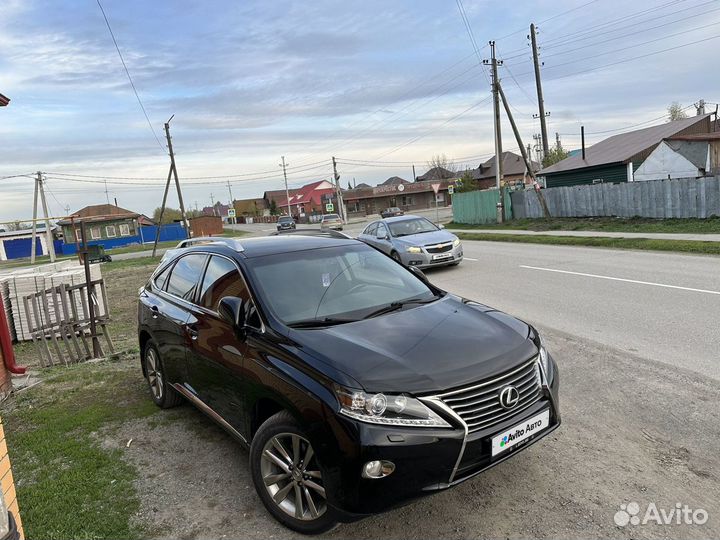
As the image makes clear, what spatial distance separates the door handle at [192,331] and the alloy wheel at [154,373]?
1.08 meters

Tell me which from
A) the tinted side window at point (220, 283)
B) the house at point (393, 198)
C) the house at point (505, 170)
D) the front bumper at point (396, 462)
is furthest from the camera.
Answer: the house at point (393, 198)

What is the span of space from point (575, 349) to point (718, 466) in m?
2.62

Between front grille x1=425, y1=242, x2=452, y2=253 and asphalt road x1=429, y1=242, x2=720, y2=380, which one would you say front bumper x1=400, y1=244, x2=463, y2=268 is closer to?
front grille x1=425, y1=242, x2=452, y2=253

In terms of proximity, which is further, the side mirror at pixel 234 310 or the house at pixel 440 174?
the house at pixel 440 174

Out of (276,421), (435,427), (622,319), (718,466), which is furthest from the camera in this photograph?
(622,319)

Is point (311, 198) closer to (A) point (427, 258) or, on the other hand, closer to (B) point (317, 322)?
(A) point (427, 258)

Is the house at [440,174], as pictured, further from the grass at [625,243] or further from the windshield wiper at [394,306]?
the windshield wiper at [394,306]

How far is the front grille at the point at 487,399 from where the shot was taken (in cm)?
275

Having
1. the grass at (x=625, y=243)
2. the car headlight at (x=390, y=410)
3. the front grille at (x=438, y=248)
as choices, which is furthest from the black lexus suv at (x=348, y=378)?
the grass at (x=625, y=243)

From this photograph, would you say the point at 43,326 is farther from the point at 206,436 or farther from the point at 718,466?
the point at 718,466

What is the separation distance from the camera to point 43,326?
26.6 ft

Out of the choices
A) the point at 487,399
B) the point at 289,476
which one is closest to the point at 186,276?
the point at 289,476

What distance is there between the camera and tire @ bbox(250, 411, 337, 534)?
290 centimetres

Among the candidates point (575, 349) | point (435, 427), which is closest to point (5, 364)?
point (435, 427)
